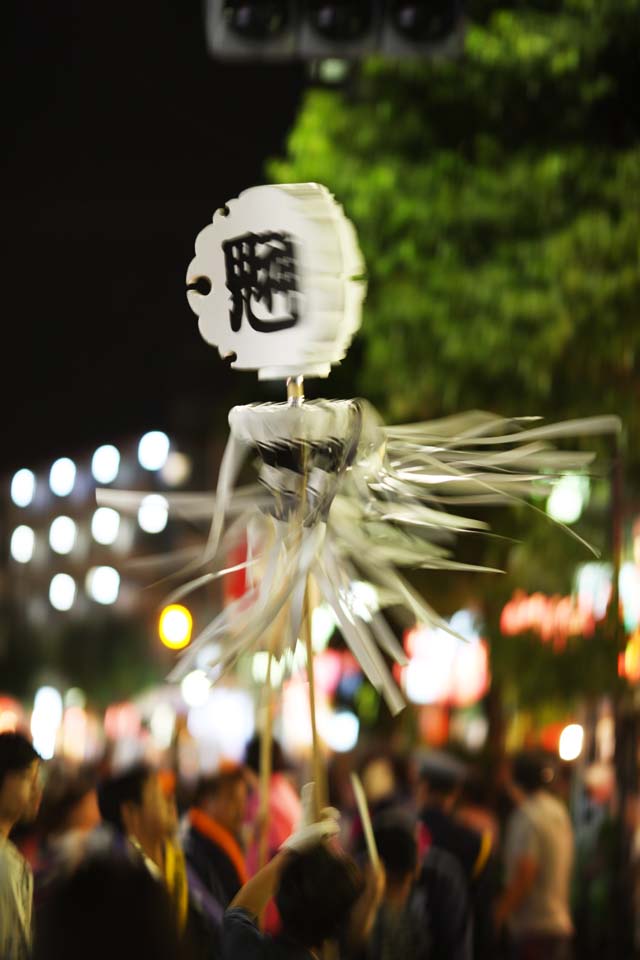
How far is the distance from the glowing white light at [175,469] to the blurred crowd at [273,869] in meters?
28.3

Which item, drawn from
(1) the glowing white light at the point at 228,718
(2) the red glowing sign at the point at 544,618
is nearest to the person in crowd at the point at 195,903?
(2) the red glowing sign at the point at 544,618

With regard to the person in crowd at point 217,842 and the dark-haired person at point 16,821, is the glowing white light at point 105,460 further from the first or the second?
the dark-haired person at point 16,821

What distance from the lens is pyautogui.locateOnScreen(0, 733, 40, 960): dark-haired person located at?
173 inches

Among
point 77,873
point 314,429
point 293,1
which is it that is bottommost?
point 77,873

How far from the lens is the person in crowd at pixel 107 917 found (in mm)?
3506

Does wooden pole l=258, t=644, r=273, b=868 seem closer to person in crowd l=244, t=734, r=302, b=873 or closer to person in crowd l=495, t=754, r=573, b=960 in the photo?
person in crowd l=244, t=734, r=302, b=873

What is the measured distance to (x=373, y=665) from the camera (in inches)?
143

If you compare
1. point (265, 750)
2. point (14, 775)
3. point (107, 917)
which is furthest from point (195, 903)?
point (107, 917)

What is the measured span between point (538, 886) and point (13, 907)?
378 centimetres

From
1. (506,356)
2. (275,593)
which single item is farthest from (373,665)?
(506,356)

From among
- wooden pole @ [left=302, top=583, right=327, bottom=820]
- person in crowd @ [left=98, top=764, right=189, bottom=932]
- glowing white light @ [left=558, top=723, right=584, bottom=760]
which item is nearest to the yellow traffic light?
glowing white light @ [left=558, top=723, right=584, bottom=760]

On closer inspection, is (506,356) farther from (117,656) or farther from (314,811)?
(117,656)

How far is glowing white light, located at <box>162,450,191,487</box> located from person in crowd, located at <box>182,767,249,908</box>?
30.4 m

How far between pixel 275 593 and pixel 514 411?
730cm
